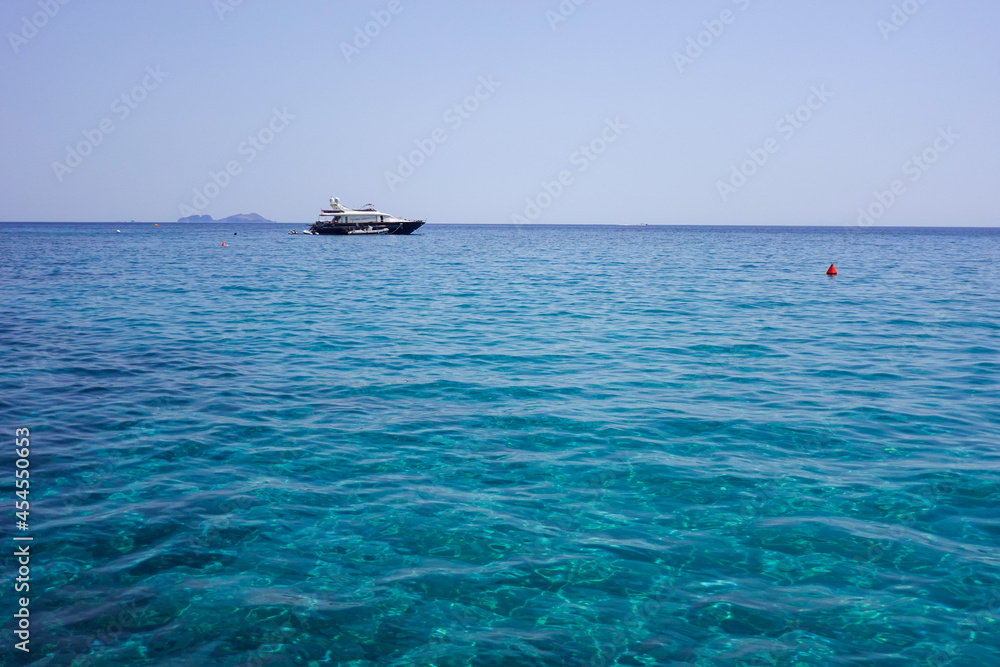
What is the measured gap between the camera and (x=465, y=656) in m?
5.93

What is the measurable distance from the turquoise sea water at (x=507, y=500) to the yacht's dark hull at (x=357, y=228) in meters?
95.0

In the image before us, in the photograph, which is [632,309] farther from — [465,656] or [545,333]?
[465,656]

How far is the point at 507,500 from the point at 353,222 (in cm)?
11010

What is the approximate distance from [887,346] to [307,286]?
30934mm

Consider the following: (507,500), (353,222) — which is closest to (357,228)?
(353,222)

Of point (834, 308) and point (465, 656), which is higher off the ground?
point (834, 308)

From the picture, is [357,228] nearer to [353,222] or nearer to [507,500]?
[353,222]

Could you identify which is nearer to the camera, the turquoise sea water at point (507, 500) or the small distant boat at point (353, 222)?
the turquoise sea water at point (507, 500)

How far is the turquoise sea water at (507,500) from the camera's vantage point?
6.22 m

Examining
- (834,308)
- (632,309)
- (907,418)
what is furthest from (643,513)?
(834,308)

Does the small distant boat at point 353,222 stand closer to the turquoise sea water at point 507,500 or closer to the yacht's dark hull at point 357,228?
the yacht's dark hull at point 357,228

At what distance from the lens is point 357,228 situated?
372ft

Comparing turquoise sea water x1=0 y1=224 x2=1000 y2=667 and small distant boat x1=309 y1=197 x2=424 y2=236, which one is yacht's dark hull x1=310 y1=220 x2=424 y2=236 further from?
turquoise sea water x1=0 y1=224 x2=1000 y2=667

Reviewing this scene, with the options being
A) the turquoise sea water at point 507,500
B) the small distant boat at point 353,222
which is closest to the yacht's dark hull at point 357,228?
the small distant boat at point 353,222
